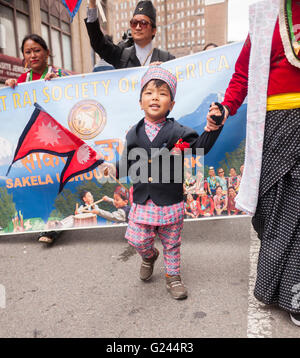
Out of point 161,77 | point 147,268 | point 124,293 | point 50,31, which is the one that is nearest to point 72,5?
point 161,77

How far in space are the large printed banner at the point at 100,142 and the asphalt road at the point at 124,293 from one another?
30 centimetres

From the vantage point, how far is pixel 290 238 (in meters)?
1.80

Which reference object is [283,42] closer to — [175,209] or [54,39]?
[175,209]

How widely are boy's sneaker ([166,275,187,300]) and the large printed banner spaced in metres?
0.95

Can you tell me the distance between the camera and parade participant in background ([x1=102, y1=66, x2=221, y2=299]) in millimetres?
2090

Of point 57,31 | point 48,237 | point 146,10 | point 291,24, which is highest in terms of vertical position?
point 57,31

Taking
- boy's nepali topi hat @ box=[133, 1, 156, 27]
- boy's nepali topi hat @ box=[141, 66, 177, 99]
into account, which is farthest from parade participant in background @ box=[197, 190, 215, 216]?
boy's nepali topi hat @ box=[133, 1, 156, 27]

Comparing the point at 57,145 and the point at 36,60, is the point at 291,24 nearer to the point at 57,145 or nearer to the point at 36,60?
the point at 57,145

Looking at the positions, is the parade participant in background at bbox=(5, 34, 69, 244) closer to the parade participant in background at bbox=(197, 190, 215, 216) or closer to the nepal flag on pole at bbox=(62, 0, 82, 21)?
the nepal flag on pole at bbox=(62, 0, 82, 21)

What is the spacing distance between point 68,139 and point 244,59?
1.84m

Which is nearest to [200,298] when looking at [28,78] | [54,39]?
[28,78]

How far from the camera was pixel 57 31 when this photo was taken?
14180 millimetres

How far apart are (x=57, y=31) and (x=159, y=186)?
46.6ft

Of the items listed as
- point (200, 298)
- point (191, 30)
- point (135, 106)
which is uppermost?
point (191, 30)
